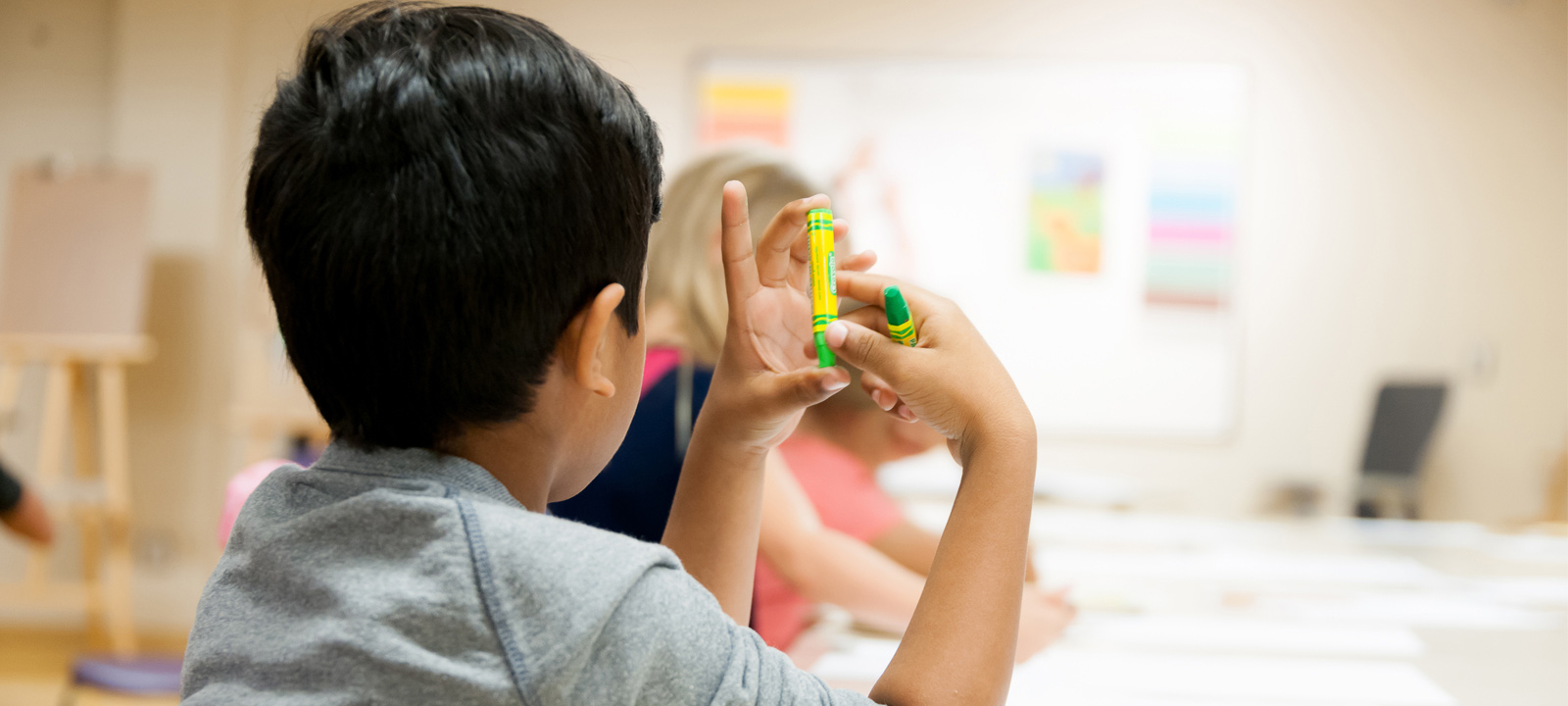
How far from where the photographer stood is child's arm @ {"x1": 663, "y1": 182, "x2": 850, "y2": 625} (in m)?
0.63

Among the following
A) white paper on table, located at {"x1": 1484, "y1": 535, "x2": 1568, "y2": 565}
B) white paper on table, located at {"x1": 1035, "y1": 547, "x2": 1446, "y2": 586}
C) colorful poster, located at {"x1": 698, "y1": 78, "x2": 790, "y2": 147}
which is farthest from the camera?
colorful poster, located at {"x1": 698, "y1": 78, "x2": 790, "y2": 147}

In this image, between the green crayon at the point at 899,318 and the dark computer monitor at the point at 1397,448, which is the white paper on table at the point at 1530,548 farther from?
the dark computer monitor at the point at 1397,448

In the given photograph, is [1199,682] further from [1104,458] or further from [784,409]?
[1104,458]

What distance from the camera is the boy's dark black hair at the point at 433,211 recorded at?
0.47 m

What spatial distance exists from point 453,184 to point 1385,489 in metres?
3.89

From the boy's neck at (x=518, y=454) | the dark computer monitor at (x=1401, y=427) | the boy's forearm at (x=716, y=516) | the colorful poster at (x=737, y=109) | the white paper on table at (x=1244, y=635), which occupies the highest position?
the colorful poster at (x=737, y=109)

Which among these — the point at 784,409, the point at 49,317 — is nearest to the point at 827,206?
the point at 784,409

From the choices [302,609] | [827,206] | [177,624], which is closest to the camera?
[302,609]

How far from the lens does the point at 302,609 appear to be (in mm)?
459

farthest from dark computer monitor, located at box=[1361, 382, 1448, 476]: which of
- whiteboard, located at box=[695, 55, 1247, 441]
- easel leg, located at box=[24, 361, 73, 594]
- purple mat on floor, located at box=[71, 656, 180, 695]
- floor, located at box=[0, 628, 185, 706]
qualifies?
easel leg, located at box=[24, 361, 73, 594]

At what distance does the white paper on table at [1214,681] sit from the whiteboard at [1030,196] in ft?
9.46

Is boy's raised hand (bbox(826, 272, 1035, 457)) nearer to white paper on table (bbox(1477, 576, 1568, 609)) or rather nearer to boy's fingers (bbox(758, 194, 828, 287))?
boy's fingers (bbox(758, 194, 828, 287))

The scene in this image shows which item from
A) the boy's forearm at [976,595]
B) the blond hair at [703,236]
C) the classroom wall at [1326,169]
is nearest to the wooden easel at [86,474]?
the classroom wall at [1326,169]

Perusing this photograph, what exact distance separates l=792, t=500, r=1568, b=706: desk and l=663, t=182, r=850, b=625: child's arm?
0.16 meters
